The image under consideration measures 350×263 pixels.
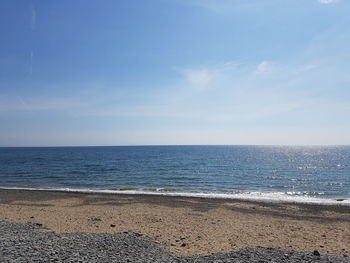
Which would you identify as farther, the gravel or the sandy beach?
the sandy beach

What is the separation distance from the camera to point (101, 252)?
8836 mm

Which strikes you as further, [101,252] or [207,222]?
[207,222]

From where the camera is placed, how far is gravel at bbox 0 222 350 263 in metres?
8.18

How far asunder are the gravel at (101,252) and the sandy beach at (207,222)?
0.98 m

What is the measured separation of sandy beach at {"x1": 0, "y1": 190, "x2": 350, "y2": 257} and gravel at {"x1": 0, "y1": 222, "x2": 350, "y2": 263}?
98cm

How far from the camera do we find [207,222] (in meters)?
15.3

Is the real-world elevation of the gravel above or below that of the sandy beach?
above

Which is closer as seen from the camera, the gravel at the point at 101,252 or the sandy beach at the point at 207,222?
the gravel at the point at 101,252

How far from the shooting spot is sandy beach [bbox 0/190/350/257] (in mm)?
11211

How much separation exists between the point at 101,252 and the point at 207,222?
7831mm

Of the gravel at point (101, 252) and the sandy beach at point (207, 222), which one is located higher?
the gravel at point (101, 252)

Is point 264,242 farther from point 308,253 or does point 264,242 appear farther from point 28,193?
point 28,193

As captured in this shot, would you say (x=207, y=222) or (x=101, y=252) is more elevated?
(x=101, y=252)

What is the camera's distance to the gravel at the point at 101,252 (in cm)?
818
